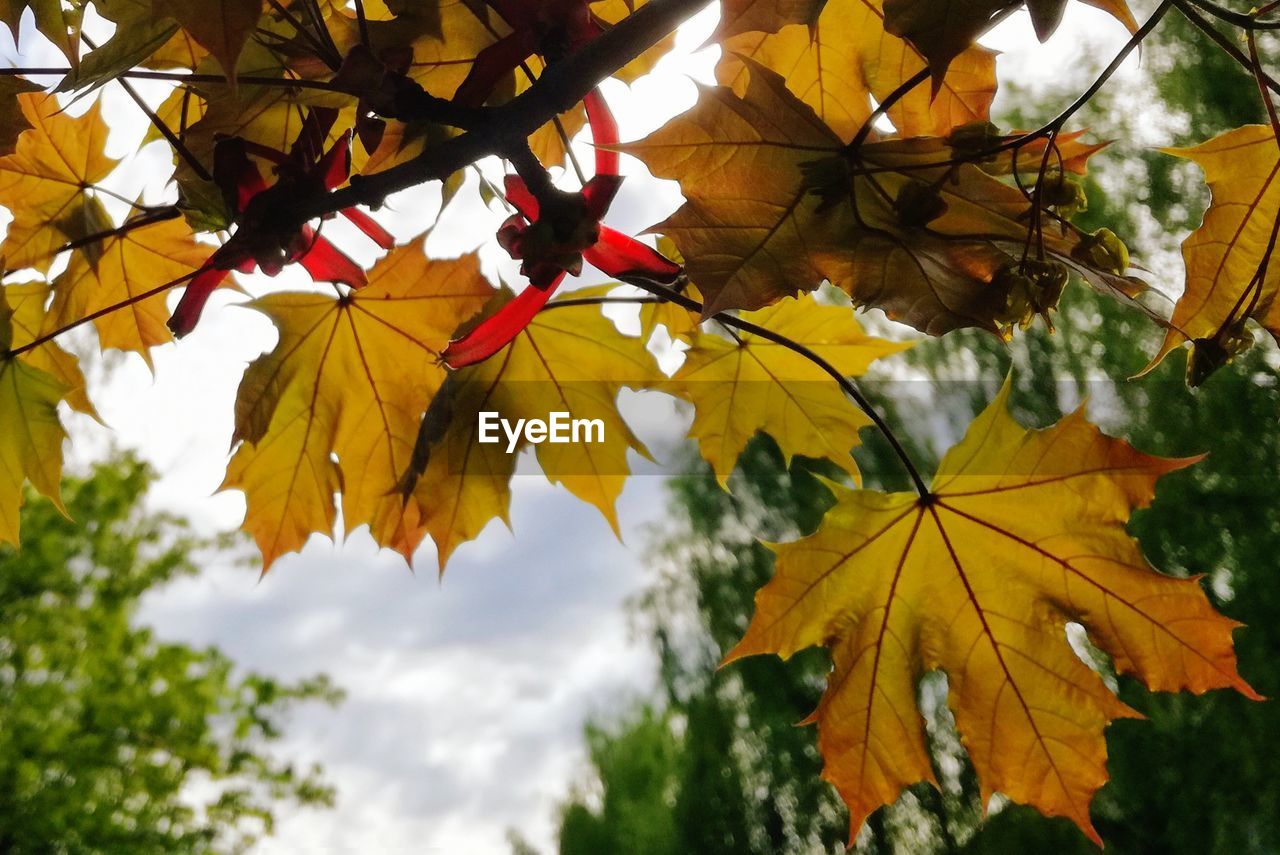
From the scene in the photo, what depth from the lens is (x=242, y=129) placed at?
384mm

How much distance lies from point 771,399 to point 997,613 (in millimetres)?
181

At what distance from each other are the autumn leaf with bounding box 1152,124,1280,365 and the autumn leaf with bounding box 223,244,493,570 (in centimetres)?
32

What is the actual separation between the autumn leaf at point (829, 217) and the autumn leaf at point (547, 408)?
0.62 ft

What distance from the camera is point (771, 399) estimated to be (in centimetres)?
56

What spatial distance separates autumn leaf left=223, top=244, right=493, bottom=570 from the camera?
0.47m

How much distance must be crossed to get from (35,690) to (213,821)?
1198 mm

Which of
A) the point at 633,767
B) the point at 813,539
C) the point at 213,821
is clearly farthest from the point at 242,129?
the point at 633,767

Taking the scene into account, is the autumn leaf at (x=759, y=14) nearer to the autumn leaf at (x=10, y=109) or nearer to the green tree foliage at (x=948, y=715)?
the autumn leaf at (x=10, y=109)

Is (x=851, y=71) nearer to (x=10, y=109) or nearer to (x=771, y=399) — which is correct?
(x=771, y=399)

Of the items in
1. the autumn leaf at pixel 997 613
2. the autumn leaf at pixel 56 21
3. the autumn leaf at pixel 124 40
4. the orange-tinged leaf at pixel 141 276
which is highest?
the orange-tinged leaf at pixel 141 276

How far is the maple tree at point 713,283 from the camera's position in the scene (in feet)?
0.91

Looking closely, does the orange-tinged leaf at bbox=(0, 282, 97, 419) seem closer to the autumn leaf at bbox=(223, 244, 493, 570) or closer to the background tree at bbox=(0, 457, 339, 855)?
the autumn leaf at bbox=(223, 244, 493, 570)

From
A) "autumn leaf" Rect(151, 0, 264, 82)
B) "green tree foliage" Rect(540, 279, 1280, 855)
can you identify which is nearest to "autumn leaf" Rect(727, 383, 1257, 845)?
"autumn leaf" Rect(151, 0, 264, 82)

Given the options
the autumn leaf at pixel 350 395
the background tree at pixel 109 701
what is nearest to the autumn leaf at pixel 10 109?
the autumn leaf at pixel 350 395
